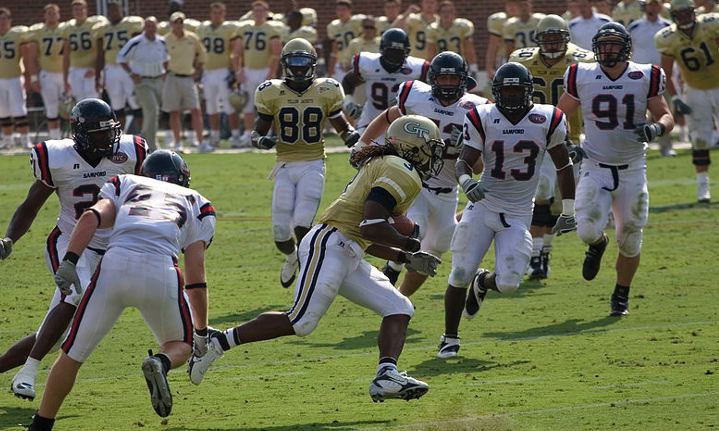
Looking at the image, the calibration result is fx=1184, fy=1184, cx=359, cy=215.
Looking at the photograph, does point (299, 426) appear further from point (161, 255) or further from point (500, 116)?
point (500, 116)

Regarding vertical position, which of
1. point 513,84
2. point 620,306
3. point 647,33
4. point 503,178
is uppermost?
point 513,84

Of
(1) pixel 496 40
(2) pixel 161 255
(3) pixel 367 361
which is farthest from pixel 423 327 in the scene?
(1) pixel 496 40

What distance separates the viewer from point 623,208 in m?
8.40

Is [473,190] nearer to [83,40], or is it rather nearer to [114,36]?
[114,36]

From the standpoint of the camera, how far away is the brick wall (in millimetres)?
22734

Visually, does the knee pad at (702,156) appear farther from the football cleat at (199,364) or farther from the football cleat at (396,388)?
the football cleat at (199,364)

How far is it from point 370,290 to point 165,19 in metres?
17.9

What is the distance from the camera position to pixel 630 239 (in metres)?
8.43

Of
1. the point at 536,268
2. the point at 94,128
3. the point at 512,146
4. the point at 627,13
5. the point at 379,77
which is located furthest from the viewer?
the point at 627,13

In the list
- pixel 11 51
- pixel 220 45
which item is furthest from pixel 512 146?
pixel 11 51

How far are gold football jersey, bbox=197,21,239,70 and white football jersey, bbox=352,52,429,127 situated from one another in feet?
26.4

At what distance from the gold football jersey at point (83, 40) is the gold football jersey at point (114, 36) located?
4.7 inches

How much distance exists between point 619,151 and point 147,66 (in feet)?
31.8

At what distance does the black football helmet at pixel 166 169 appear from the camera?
578cm
